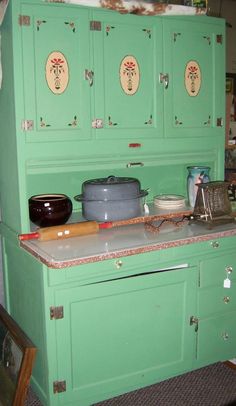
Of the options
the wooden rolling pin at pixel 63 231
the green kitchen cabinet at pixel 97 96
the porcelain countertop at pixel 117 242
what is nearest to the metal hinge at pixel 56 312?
the porcelain countertop at pixel 117 242

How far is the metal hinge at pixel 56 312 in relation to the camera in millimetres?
1907

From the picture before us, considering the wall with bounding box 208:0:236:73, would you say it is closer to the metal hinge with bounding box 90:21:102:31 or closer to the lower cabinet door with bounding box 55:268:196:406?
the metal hinge with bounding box 90:21:102:31

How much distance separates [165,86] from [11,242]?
1182 mm

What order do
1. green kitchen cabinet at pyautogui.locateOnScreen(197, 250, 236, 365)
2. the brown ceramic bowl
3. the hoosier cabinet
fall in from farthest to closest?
green kitchen cabinet at pyautogui.locateOnScreen(197, 250, 236, 365), the brown ceramic bowl, the hoosier cabinet

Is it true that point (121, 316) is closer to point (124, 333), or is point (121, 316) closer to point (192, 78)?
point (124, 333)

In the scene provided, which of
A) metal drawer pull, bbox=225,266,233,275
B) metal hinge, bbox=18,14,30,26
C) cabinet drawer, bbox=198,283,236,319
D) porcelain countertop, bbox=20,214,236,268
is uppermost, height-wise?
metal hinge, bbox=18,14,30,26

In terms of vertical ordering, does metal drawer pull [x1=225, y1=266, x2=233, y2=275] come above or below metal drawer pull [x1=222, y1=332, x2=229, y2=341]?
above

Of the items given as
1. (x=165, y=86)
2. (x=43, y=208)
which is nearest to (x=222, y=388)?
(x=43, y=208)

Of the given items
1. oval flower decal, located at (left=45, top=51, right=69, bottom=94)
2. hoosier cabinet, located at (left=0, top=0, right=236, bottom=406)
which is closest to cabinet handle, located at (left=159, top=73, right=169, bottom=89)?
hoosier cabinet, located at (left=0, top=0, right=236, bottom=406)

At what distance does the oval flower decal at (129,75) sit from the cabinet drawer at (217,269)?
0.97 meters

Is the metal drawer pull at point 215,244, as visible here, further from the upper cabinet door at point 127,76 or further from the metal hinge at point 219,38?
the metal hinge at point 219,38

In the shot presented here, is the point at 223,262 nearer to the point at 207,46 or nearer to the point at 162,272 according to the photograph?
the point at 162,272

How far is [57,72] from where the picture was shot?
2.10 metres

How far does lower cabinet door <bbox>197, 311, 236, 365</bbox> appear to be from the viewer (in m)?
2.35
